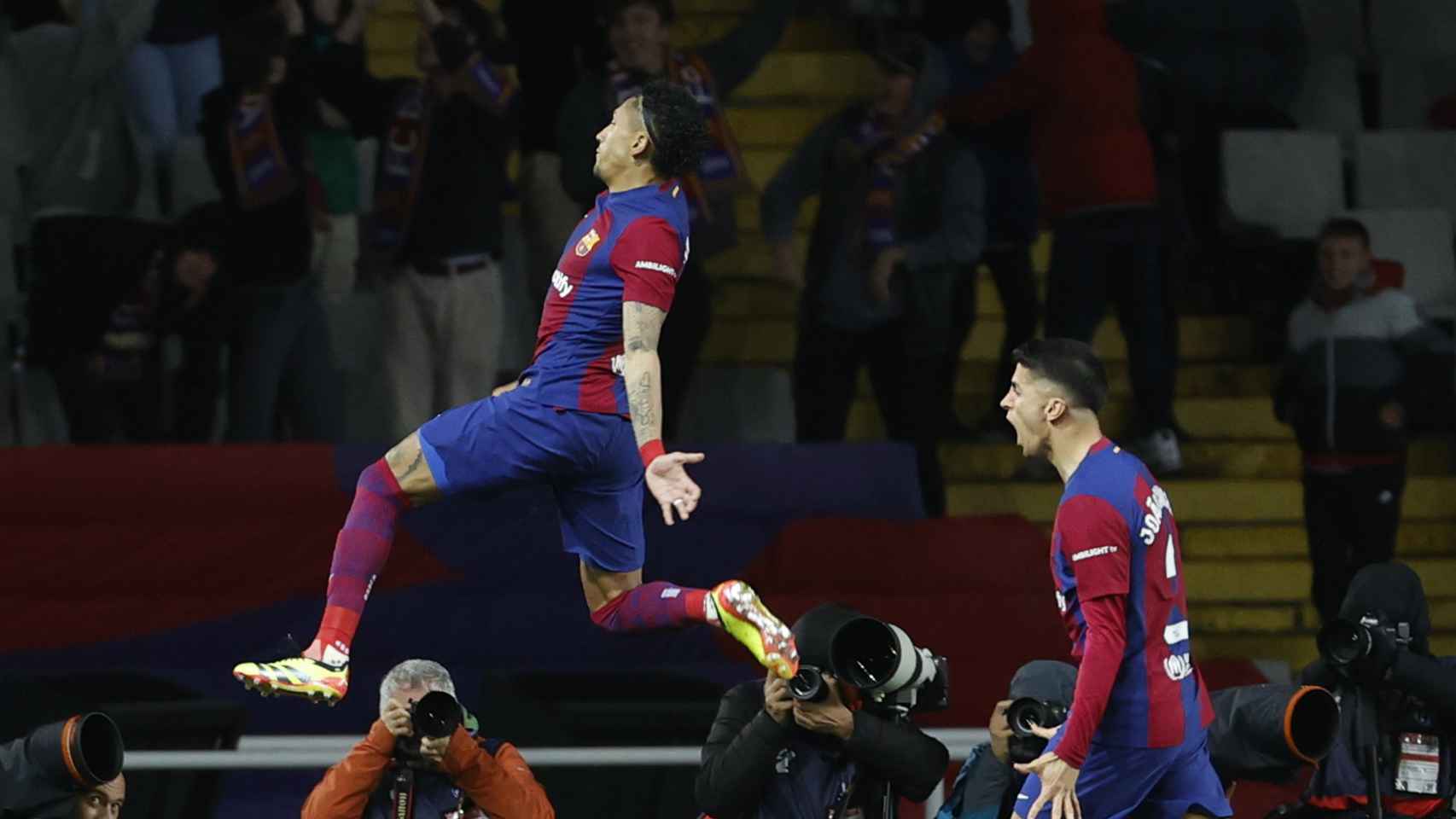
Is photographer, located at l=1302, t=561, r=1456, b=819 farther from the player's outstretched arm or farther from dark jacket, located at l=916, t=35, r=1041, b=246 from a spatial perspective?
dark jacket, located at l=916, t=35, r=1041, b=246

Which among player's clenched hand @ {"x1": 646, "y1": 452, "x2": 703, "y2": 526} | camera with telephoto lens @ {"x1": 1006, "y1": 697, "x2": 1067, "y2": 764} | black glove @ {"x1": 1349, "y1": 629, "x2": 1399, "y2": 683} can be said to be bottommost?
black glove @ {"x1": 1349, "y1": 629, "x2": 1399, "y2": 683}

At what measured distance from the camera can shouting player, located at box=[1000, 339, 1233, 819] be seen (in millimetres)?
4711

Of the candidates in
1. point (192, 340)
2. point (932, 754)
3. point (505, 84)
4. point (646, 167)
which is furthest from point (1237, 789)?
point (192, 340)

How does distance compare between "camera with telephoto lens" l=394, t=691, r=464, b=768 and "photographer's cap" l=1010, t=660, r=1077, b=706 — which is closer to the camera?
"photographer's cap" l=1010, t=660, r=1077, b=706

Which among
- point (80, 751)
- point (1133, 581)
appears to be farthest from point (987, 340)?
point (80, 751)

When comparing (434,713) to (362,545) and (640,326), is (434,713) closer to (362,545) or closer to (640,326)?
(362,545)

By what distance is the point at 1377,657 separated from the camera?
244 inches

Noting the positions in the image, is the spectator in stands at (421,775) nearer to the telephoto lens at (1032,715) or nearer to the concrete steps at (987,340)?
the telephoto lens at (1032,715)

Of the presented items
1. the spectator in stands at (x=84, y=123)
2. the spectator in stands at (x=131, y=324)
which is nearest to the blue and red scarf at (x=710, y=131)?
the spectator in stands at (x=131, y=324)

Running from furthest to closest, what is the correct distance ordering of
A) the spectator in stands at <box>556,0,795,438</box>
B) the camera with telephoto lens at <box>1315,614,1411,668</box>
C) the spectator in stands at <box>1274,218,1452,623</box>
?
the spectator in stands at <box>1274,218,1452,623</box> < the spectator in stands at <box>556,0,795,438</box> < the camera with telephoto lens at <box>1315,614,1411,668</box>

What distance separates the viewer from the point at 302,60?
8859 millimetres

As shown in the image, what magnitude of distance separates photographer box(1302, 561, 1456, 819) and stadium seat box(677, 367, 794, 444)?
3738 mm

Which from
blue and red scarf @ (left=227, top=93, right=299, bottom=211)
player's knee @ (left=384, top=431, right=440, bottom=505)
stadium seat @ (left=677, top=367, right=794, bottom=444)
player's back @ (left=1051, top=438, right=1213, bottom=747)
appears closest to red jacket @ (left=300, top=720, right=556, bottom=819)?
player's knee @ (left=384, top=431, right=440, bottom=505)

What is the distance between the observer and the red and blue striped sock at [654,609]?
5359 mm
